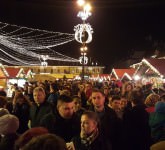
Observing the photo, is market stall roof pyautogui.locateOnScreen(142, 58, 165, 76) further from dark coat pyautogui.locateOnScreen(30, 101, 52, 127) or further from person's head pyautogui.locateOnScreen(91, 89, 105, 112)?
person's head pyautogui.locateOnScreen(91, 89, 105, 112)

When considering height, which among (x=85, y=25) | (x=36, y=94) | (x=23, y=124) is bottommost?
(x=23, y=124)

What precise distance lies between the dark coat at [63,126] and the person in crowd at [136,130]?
131 centimetres

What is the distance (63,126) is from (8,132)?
3.81ft

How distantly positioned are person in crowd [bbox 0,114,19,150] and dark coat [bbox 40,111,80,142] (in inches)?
35.5

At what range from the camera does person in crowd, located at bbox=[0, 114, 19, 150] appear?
155 inches

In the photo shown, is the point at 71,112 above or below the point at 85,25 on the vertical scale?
below

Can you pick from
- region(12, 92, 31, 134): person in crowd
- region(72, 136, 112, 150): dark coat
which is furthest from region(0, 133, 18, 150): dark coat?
region(12, 92, 31, 134): person in crowd

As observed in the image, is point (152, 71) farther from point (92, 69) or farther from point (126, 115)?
point (92, 69)

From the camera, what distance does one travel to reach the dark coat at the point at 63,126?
5137 mm

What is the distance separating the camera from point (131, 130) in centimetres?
637

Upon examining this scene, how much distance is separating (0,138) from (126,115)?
9.53 feet

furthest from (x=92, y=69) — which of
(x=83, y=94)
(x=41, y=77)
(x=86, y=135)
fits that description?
(x=86, y=135)

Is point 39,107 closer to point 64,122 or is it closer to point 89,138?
point 64,122

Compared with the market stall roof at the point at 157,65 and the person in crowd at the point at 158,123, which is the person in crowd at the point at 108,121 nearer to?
the person in crowd at the point at 158,123
